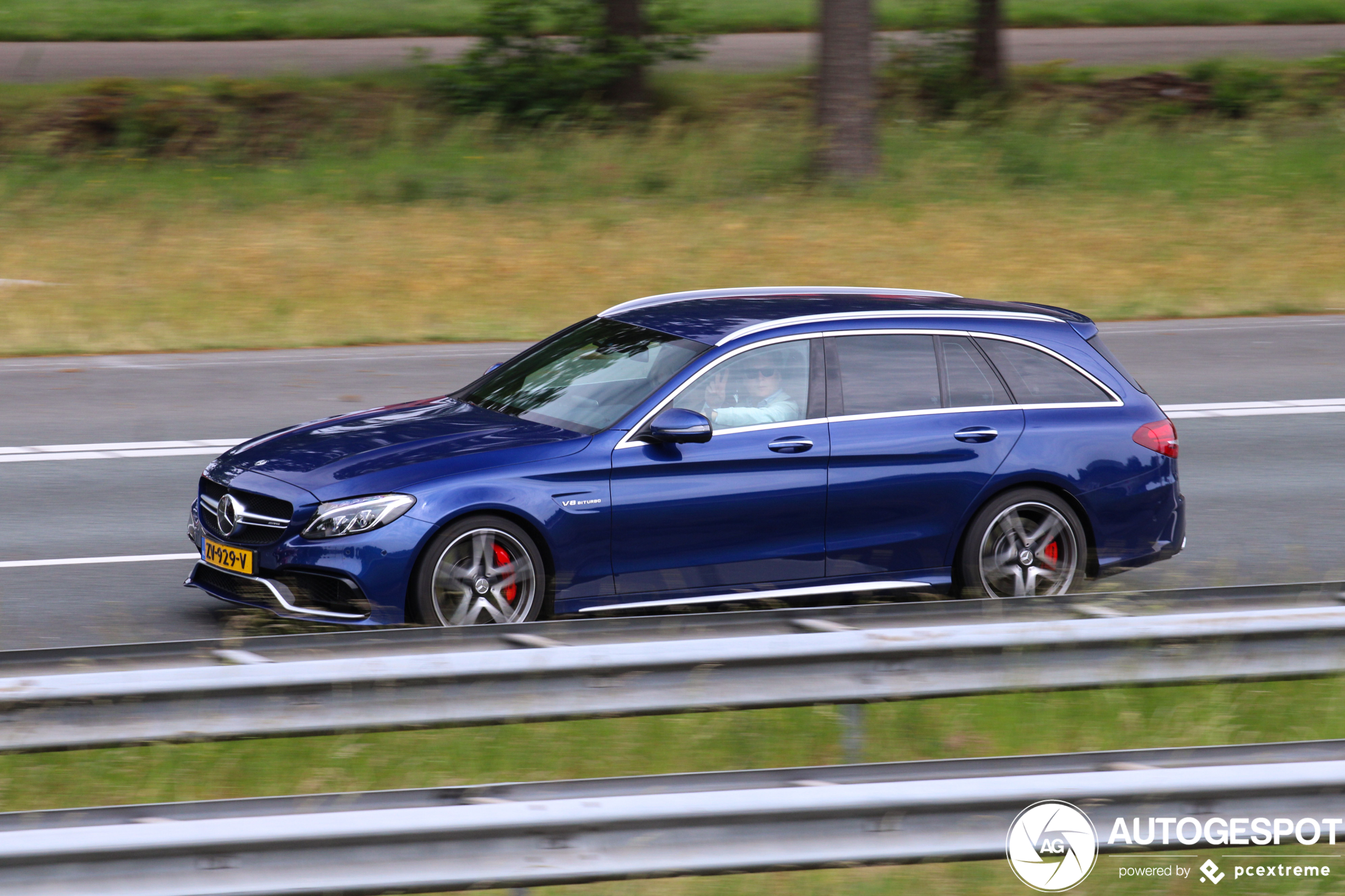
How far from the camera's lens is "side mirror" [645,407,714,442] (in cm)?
719

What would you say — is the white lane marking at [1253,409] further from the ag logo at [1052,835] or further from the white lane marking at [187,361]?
the ag logo at [1052,835]

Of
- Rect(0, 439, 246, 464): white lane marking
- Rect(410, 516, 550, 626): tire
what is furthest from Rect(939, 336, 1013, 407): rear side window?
Rect(0, 439, 246, 464): white lane marking

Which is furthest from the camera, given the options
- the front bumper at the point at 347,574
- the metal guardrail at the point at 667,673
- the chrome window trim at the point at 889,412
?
the chrome window trim at the point at 889,412

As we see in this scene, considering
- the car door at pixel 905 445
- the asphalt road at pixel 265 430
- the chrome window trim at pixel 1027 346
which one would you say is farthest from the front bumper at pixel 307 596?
the chrome window trim at pixel 1027 346

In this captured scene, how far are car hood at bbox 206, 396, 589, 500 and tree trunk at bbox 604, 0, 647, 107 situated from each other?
62.3ft

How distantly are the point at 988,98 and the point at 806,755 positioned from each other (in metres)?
22.1

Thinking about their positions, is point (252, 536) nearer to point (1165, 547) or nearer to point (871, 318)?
point (871, 318)

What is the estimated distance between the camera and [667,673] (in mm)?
4895

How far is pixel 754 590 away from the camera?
7406mm

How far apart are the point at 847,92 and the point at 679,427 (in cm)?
1573

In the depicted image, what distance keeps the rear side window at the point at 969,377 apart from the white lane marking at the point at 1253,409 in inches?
216

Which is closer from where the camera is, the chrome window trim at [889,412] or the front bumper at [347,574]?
the front bumper at [347,574]

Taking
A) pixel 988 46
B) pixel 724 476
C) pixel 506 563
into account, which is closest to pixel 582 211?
pixel 988 46

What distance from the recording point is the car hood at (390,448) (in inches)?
274
